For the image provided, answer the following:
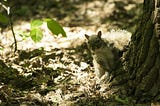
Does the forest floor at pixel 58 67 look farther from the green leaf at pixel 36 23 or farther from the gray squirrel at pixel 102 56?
the green leaf at pixel 36 23

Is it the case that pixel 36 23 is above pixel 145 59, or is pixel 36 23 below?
above

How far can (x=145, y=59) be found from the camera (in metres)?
4.06

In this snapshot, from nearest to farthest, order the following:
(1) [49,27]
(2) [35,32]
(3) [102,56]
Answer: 1. (1) [49,27]
2. (2) [35,32]
3. (3) [102,56]

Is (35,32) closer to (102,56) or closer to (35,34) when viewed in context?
(35,34)

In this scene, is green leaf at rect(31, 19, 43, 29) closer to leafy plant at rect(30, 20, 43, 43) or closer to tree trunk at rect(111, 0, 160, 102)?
leafy plant at rect(30, 20, 43, 43)

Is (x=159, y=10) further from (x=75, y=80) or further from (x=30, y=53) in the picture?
(x=30, y=53)

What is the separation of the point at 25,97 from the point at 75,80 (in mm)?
807

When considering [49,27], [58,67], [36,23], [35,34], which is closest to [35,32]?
[35,34]

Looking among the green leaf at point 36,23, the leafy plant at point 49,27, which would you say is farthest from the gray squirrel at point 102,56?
the green leaf at point 36,23

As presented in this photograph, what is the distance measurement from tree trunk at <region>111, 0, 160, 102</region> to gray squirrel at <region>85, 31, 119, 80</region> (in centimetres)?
43

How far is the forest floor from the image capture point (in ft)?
14.3

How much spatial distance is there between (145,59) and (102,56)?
43.8 inches

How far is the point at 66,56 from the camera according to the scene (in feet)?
18.9

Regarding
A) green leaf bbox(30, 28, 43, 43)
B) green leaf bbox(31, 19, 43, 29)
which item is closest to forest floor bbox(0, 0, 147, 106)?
green leaf bbox(30, 28, 43, 43)
